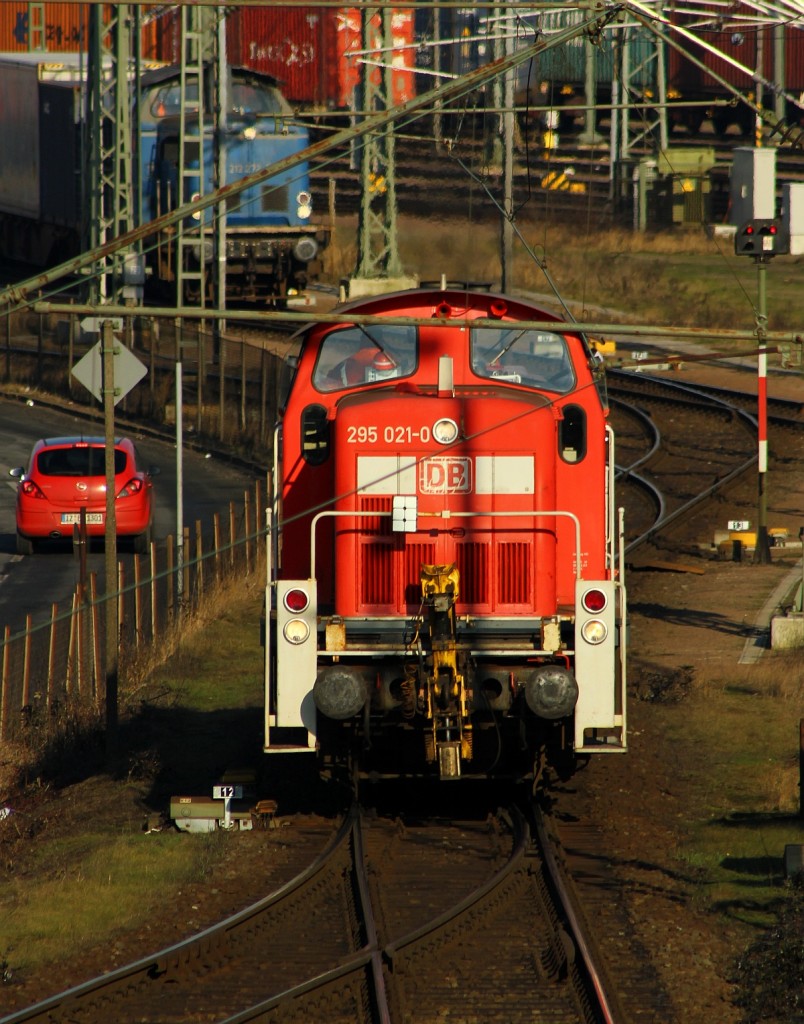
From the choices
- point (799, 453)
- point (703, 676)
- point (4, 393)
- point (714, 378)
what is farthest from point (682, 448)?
point (4, 393)

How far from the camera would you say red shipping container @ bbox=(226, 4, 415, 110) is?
61.5 meters

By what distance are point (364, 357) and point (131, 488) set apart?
12.6 metres

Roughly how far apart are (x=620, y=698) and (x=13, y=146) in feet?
137

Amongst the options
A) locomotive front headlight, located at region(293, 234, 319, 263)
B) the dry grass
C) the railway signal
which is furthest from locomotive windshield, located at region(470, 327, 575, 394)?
locomotive front headlight, located at region(293, 234, 319, 263)

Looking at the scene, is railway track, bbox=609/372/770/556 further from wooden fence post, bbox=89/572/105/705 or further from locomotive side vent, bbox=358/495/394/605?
locomotive side vent, bbox=358/495/394/605

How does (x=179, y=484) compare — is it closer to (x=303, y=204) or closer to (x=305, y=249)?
(x=305, y=249)

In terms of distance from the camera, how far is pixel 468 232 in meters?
23.1

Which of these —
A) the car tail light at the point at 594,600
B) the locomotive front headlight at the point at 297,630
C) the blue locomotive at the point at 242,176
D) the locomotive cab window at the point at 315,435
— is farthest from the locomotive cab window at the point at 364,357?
the blue locomotive at the point at 242,176

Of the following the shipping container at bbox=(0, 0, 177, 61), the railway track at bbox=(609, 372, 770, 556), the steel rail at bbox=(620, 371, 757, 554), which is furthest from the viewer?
the shipping container at bbox=(0, 0, 177, 61)

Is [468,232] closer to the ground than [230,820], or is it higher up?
higher up

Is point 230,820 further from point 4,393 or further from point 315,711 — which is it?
point 4,393

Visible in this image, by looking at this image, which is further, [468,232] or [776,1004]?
[468,232]

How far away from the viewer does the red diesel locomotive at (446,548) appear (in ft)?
36.6

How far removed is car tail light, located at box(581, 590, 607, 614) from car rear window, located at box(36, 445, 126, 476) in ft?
47.3
